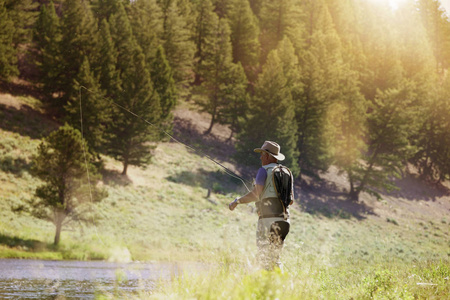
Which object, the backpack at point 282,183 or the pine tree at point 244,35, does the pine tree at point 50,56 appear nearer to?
the pine tree at point 244,35

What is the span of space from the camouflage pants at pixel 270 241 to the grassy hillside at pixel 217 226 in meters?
0.20

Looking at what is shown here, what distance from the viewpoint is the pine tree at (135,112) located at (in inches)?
1298

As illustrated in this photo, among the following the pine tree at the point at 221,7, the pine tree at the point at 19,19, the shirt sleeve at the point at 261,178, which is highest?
the pine tree at the point at 221,7

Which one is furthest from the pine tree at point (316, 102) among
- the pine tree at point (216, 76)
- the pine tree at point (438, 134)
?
the pine tree at point (438, 134)

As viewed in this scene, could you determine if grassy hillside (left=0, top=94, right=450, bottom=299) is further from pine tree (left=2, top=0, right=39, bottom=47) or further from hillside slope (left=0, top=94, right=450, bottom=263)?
pine tree (left=2, top=0, right=39, bottom=47)

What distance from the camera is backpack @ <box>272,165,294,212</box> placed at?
6543 millimetres

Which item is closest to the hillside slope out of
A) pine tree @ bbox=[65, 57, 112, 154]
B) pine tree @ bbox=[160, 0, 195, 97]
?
pine tree @ bbox=[65, 57, 112, 154]

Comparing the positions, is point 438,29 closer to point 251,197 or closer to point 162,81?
point 162,81

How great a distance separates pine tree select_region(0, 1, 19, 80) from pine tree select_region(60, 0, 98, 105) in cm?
365

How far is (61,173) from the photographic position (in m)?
22.9

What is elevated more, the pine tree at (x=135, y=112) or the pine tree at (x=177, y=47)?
the pine tree at (x=177, y=47)

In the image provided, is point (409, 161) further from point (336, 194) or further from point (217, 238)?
point (217, 238)

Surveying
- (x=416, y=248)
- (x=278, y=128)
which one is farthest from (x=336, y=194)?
(x=416, y=248)

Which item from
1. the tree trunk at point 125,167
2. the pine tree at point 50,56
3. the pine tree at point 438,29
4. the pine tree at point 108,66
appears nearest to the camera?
the pine tree at point 108,66
